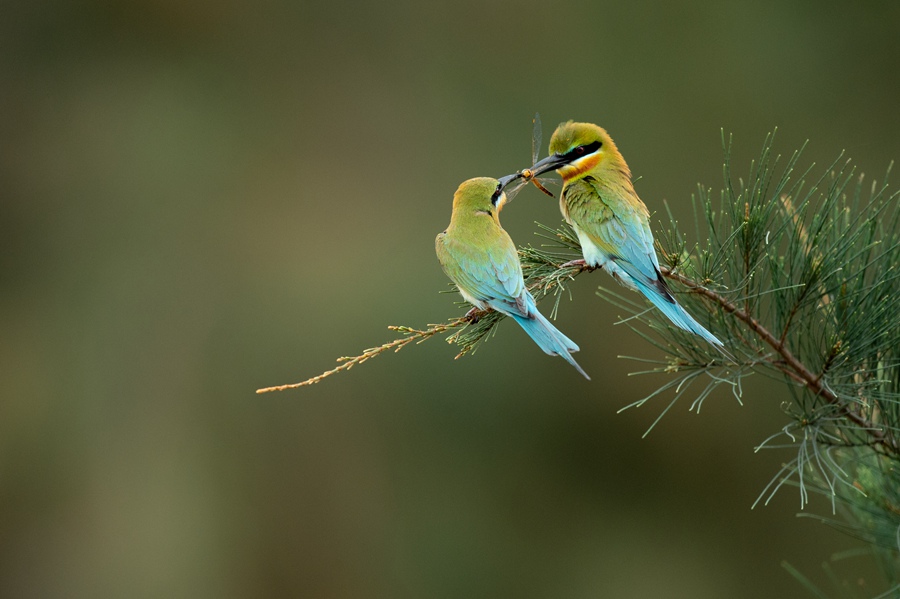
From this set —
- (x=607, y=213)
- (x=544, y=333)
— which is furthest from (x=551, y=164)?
(x=544, y=333)

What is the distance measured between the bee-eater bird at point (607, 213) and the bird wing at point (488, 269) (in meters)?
0.15

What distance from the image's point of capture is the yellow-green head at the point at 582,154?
66.4 inches

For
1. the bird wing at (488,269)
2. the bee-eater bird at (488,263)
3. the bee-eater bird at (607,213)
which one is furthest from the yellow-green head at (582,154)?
the bird wing at (488,269)

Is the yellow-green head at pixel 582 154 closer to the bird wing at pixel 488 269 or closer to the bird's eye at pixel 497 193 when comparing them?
the bird's eye at pixel 497 193

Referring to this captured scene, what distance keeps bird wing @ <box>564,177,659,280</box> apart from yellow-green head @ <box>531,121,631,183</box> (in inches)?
2.3

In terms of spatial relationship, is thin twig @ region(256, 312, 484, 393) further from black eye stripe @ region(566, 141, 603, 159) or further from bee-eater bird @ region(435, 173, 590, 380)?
black eye stripe @ region(566, 141, 603, 159)

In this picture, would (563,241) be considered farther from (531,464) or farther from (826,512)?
(826,512)

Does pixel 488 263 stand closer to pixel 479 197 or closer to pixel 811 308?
pixel 479 197

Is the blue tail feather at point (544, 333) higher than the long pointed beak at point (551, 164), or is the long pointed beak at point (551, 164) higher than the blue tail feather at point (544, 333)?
the long pointed beak at point (551, 164)

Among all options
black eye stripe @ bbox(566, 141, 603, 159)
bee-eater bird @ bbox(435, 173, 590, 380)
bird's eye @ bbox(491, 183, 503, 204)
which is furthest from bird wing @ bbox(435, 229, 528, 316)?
black eye stripe @ bbox(566, 141, 603, 159)

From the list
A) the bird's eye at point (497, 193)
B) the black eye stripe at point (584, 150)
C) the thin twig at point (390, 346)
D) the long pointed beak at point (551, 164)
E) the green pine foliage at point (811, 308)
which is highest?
the black eye stripe at point (584, 150)

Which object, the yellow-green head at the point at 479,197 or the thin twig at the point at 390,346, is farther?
the yellow-green head at the point at 479,197

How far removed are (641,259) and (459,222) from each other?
0.37 meters

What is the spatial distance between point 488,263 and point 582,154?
1.17 ft
